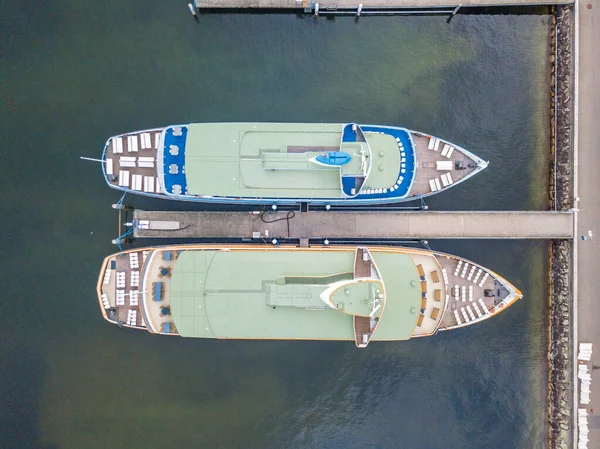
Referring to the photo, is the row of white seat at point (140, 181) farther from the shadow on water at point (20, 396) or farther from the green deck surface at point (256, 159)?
the shadow on water at point (20, 396)

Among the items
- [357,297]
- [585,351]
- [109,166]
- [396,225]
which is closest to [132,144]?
[109,166]

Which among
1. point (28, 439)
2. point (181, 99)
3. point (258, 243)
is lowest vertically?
point (28, 439)

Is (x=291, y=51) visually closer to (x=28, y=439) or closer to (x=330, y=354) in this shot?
(x=330, y=354)

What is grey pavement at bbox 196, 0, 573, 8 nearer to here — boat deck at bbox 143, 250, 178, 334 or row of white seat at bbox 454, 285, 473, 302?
boat deck at bbox 143, 250, 178, 334

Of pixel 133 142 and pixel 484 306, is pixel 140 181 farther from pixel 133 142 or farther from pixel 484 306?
pixel 484 306

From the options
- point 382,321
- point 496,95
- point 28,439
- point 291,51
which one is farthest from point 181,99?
point 28,439

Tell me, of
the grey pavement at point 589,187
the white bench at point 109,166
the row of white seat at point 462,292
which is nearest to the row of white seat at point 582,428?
the grey pavement at point 589,187
